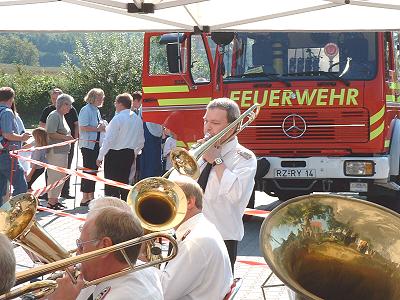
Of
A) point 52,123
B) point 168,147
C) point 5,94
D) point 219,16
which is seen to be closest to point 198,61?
point 52,123

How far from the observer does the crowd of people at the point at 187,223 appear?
3379mm

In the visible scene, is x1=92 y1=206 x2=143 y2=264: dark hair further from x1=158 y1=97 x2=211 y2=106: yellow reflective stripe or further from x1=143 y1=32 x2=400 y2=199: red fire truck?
x1=158 y1=97 x2=211 y2=106: yellow reflective stripe

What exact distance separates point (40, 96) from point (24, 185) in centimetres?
3848

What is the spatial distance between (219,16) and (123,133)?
4481mm

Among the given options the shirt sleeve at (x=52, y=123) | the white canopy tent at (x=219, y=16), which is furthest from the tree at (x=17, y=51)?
the white canopy tent at (x=219, y=16)

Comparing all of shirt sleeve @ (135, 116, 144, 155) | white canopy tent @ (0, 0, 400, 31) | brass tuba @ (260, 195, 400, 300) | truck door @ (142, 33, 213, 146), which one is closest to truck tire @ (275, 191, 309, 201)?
truck door @ (142, 33, 213, 146)

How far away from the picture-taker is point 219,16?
6.66m

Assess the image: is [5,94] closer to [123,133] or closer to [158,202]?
[123,133]

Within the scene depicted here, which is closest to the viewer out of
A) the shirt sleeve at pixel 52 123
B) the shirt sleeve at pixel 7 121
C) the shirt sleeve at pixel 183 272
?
the shirt sleeve at pixel 183 272

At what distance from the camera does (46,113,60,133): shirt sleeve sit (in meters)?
11.4

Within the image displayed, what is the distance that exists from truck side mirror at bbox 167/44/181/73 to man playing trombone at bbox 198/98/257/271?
183 inches

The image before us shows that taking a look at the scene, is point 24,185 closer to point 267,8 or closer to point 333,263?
point 267,8

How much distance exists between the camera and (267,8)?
21.1 ft

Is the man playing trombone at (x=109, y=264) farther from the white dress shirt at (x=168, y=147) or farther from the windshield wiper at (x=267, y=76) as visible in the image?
the white dress shirt at (x=168, y=147)
